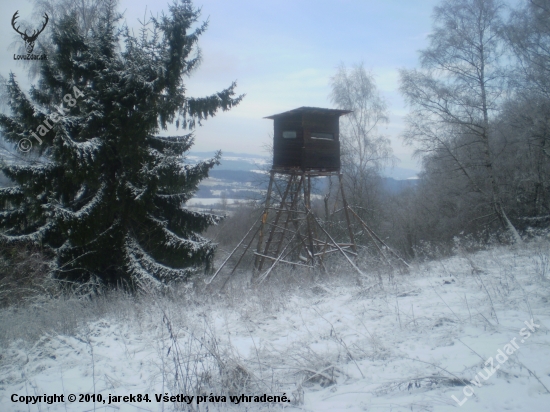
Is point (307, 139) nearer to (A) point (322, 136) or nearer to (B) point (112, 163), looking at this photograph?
(A) point (322, 136)

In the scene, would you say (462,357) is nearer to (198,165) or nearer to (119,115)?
(198,165)

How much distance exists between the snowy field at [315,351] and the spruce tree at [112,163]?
333 centimetres

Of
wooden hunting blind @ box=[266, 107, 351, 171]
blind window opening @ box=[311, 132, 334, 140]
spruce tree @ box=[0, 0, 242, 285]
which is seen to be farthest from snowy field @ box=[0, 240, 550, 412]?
blind window opening @ box=[311, 132, 334, 140]

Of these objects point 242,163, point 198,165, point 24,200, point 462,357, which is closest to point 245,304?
point 462,357

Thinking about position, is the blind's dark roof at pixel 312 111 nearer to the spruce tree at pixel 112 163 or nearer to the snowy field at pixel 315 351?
the spruce tree at pixel 112 163

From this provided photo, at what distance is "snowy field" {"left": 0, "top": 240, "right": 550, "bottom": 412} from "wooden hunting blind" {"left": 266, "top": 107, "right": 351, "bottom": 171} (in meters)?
5.25

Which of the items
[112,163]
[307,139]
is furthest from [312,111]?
[112,163]

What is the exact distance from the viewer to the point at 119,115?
8.80m

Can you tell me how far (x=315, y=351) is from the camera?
3.65 m

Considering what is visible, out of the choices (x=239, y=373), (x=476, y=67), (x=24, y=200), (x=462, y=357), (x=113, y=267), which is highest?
(x=476, y=67)

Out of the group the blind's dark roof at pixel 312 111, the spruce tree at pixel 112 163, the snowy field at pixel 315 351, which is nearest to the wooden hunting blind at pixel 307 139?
the blind's dark roof at pixel 312 111

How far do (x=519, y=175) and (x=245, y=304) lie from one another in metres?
12.2

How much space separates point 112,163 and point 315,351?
7.71 meters

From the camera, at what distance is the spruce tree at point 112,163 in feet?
27.9
